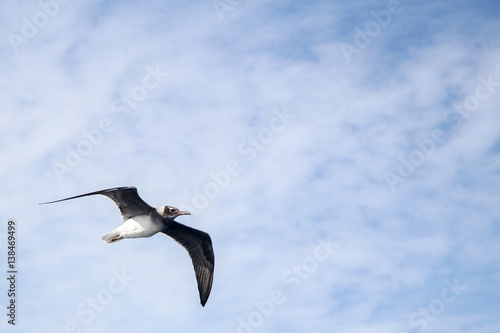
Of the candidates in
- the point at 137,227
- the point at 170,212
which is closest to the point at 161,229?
the point at 170,212

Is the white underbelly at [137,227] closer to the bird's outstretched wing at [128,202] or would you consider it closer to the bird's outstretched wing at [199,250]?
the bird's outstretched wing at [128,202]

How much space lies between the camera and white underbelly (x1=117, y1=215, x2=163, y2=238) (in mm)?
23344

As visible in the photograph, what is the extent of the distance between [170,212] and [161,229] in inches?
33.8

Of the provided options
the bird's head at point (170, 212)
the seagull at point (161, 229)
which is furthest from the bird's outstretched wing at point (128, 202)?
the bird's head at point (170, 212)

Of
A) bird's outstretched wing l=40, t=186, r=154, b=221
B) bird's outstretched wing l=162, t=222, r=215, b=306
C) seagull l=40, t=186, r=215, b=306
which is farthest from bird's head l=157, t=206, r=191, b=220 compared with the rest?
bird's outstretched wing l=162, t=222, r=215, b=306

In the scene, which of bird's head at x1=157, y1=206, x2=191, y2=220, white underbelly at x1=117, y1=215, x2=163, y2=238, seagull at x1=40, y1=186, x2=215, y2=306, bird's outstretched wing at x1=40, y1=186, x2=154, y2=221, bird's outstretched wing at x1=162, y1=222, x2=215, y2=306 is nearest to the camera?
bird's outstretched wing at x1=40, y1=186, x2=154, y2=221

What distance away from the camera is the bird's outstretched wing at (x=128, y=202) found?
22250 millimetres

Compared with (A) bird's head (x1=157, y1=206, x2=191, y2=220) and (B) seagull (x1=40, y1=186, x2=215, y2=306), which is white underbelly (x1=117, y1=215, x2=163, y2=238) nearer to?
(B) seagull (x1=40, y1=186, x2=215, y2=306)

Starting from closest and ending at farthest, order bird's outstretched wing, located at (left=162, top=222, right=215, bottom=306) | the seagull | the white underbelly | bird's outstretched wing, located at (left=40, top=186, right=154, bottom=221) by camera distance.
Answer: bird's outstretched wing, located at (left=40, top=186, right=154, bottom=221), the seagull, the white underbelly, bird's outstretched wing, located at (left=162, top=222, right=215, bottom=306)

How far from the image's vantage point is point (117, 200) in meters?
22.9

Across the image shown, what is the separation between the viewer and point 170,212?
24219 mm

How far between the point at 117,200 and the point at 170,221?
2.69 meters

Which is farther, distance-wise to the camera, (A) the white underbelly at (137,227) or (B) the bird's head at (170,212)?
(B) the bird's head at (170,212)

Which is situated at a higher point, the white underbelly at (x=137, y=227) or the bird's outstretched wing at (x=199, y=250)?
the bird's outstretched wing at (x=199, y=250)
